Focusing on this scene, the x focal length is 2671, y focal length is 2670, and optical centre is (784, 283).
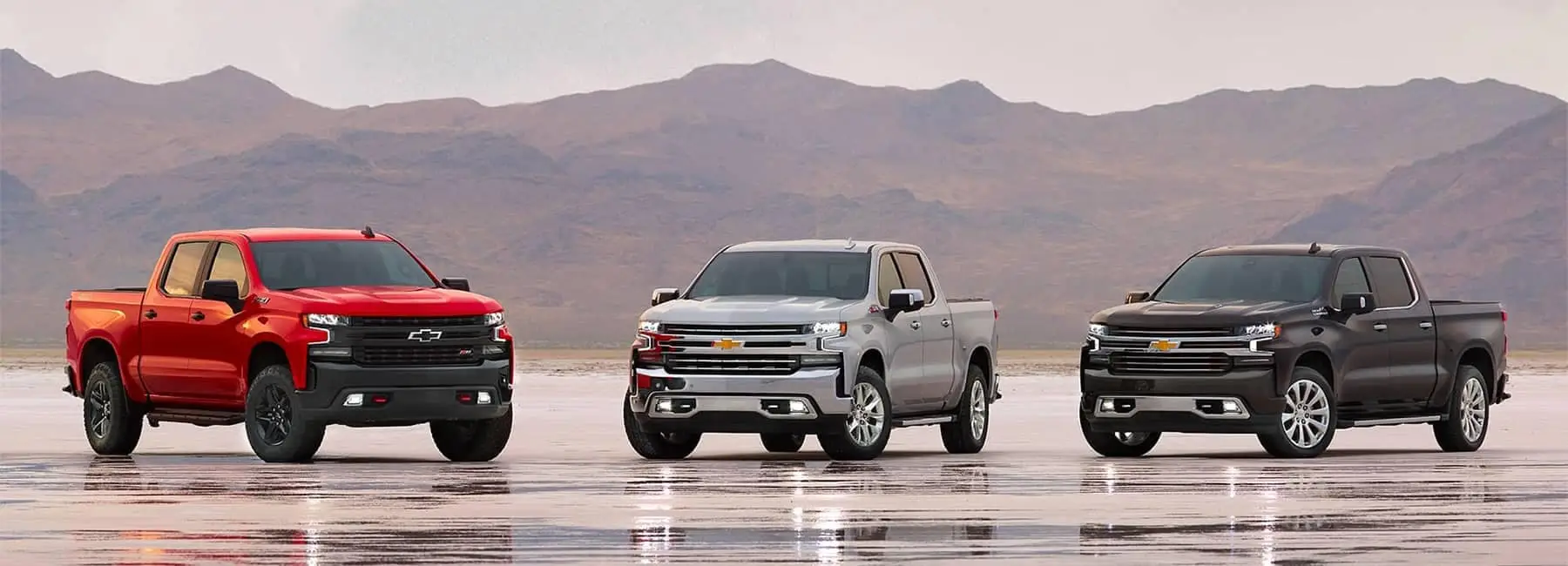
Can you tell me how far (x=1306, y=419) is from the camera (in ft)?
78.8

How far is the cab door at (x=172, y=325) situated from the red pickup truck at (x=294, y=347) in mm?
18

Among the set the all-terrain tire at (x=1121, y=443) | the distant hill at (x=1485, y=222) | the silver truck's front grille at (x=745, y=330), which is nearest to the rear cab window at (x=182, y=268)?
the silver truck's front grille at (x=745, y=330)

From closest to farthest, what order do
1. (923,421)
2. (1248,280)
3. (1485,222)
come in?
(923,421) → (1248,280) → (1485,222)

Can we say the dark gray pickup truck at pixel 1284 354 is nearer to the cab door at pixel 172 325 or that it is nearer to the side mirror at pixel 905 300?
the side mirror at pixel 905 300

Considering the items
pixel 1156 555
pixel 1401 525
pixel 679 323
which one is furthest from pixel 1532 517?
pixel 679 323

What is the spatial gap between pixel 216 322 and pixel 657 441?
407cm

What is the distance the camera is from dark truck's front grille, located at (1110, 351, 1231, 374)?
23.7 m

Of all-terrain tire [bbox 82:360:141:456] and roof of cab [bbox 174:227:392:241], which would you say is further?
all-terrain tire [bbox 82:360:141:456]

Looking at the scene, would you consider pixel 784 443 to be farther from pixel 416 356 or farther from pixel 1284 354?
pixel 1284 354

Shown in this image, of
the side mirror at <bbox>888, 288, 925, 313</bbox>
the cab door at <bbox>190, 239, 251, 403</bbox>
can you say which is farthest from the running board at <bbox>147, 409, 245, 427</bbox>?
the side mirror at <bbox>888, 288, 925, 313</bbox>

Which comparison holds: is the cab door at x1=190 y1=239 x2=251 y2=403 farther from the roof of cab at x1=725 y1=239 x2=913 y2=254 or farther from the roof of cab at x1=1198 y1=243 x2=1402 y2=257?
the roof of cab at x1=1198 y1=243 x2=1402 y2=257

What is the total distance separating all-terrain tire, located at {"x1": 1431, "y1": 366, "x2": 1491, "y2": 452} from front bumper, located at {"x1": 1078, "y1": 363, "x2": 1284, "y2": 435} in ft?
10.4

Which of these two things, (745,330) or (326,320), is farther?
(745,330)

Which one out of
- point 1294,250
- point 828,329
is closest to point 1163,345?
point 1294,250
